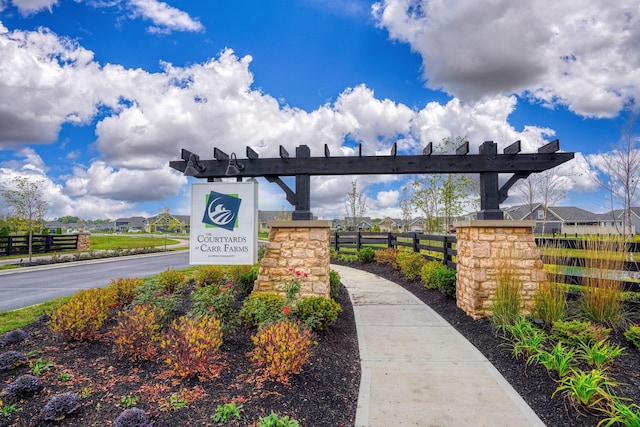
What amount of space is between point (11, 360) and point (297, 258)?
3.74 meters

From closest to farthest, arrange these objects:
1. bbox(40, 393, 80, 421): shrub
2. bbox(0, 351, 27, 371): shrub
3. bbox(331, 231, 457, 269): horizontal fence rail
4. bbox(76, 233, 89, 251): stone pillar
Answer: bbox(40, 393, 80, 421): shrub < bbox(0, 351, 27, 371): shrub < bbox(331, 231, 457, 269): horizontal fence rail < bbox(76, 233, 89, 251): stone pillar

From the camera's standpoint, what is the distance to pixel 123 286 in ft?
19.0

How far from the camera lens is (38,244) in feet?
64.8

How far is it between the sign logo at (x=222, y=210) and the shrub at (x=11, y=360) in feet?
9.10

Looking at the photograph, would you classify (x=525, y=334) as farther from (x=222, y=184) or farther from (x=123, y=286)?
(x=123, y=286)

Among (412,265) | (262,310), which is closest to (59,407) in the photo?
(262,310)

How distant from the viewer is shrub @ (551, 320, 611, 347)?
3.84m

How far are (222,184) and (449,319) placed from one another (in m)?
4.53

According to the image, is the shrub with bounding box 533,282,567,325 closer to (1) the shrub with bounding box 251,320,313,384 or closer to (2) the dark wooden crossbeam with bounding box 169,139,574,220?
(2) the dark wooden crossbeam with bounding box 169,139,574,220

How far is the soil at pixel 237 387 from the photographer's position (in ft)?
8.95

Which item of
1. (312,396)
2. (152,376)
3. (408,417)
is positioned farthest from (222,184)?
(408,417)

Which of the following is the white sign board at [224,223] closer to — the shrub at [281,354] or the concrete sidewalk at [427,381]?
the shrub at [281,354]

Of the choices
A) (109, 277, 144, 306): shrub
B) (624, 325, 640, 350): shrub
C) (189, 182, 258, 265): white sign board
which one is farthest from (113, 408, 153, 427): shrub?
(624, 325, 640, 350): shrub

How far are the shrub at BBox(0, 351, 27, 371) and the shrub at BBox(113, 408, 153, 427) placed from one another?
6.39 ft
